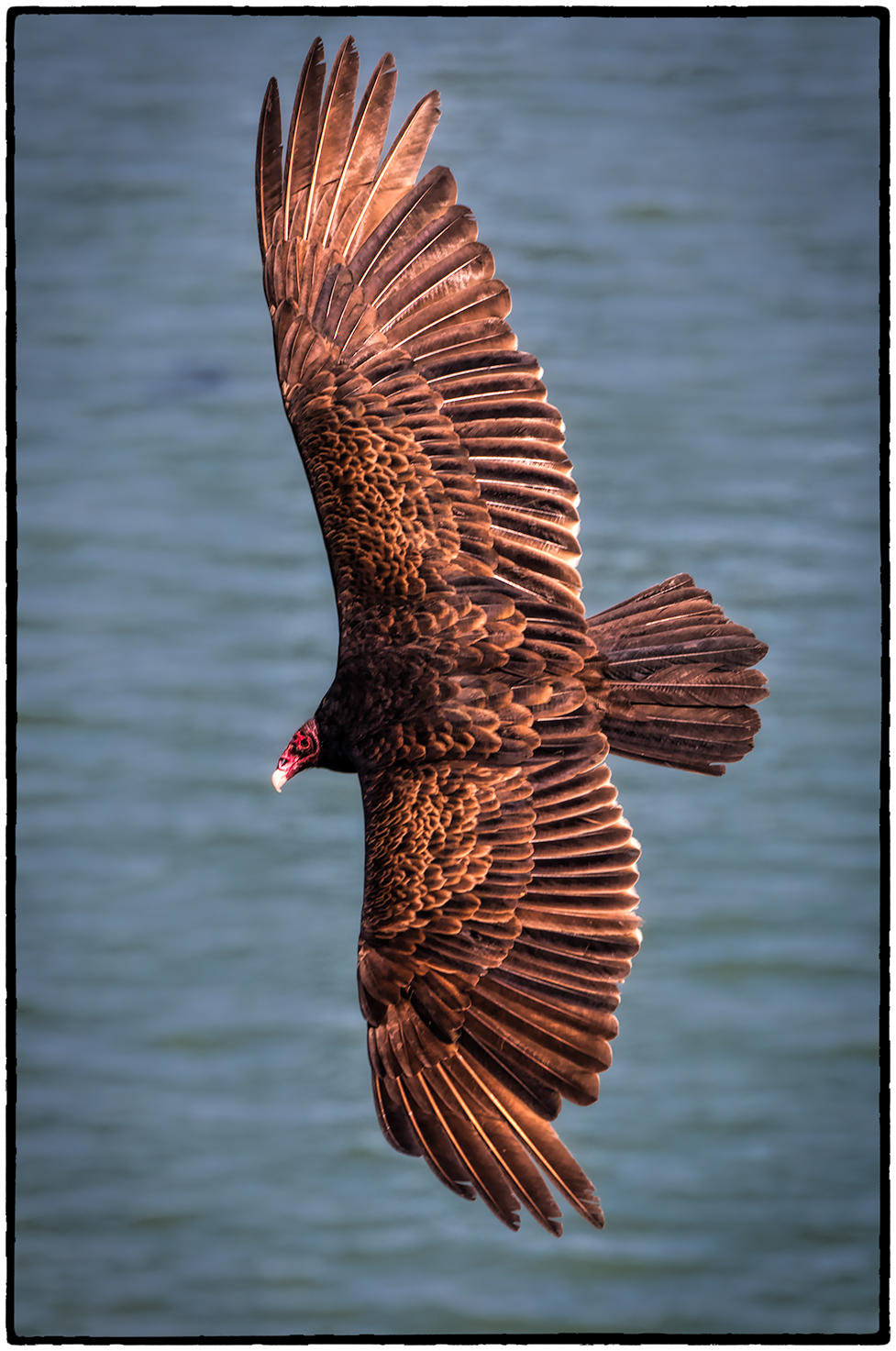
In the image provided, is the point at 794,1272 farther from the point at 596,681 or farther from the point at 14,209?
the point at 14,209

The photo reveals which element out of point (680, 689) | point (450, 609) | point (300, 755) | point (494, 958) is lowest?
point (494, 958)

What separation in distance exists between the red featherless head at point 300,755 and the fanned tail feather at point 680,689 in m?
0.61

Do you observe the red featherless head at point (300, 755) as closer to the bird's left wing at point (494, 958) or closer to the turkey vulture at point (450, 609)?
the turkey vulture at point (450, 609)

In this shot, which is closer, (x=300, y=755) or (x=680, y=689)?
(x=680, y=689)

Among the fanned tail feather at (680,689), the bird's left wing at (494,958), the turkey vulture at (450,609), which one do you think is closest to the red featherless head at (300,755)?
the turkey vulture at (450,609)

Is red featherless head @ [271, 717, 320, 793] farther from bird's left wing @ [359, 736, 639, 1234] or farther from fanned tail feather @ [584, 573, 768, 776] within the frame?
fanned tail feather @ [584, 573, 768, 776]

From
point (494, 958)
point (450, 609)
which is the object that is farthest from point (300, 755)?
point (494, 958)

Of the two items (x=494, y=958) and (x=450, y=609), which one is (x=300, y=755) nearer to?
(x=450, y=609)

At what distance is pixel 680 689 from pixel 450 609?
501 mm

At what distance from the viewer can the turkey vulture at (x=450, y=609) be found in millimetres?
3385

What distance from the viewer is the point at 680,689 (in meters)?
3.69

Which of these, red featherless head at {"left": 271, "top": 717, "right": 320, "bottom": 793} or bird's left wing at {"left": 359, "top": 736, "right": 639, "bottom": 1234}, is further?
red featherless head at {"left": 271, "top": 717, "right": 320, "bottom": 793}

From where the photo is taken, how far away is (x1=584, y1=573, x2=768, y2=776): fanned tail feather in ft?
12.1

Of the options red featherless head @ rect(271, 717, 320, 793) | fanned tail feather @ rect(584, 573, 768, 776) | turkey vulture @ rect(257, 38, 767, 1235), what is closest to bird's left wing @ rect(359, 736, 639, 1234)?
turkey vulture @ rect(257, 38, 767, 1235)
